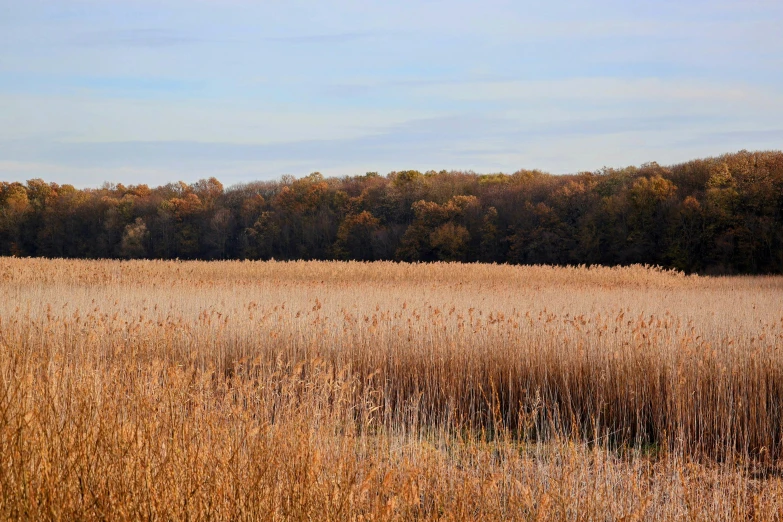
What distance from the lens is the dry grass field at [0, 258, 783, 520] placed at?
11.2ft

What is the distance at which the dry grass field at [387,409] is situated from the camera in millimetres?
3400

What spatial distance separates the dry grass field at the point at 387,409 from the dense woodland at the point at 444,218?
1942cm

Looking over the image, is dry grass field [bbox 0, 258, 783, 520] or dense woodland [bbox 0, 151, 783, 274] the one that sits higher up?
dense woodland [bbox 0, 151, 783, 274]

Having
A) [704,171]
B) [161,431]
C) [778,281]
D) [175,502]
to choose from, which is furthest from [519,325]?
[704,171]

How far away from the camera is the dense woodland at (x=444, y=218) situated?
34.2m

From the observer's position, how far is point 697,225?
34625 mm

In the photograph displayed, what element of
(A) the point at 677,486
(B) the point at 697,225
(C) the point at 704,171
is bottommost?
(A) the point at 677,486

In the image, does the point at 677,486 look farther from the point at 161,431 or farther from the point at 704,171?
the point at 704,171

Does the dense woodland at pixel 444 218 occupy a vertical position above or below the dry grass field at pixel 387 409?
above

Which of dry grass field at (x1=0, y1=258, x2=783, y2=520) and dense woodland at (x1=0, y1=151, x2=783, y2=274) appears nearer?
dry grass field at (x1=0, y1=258, x2=783, y2=520)

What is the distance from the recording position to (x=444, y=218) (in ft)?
144

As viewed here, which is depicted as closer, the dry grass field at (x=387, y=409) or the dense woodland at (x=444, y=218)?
the dry grass field at (x=387, y=409)

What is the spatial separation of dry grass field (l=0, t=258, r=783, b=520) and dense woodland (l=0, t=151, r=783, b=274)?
19418mm

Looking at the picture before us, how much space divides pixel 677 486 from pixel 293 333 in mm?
5126
